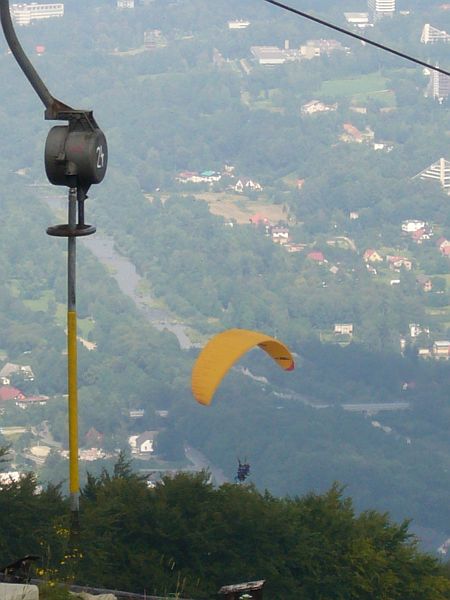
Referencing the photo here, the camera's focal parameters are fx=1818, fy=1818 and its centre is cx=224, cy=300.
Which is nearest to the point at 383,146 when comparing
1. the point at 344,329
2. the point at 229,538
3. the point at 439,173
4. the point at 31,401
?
the point at 439,173

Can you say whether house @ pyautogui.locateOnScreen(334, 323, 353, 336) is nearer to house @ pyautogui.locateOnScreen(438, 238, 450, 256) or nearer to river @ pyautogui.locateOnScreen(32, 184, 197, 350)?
river @ pyautogui.locateOnScreen(32, 184, 197, 350)

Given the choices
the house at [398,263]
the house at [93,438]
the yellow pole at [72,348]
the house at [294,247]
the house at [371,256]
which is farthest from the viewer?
the house at [294,247]

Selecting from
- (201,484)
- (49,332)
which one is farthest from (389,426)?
(201,484)

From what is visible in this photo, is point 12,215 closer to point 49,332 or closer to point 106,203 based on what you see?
point 106,203

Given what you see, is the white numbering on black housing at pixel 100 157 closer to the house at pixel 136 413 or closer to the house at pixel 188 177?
the house at pixel 136 413

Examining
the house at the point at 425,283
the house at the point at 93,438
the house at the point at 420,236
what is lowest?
the house at the point at 420,236

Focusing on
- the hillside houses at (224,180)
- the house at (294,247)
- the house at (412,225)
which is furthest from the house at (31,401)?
the hillside houses at (224,180)
